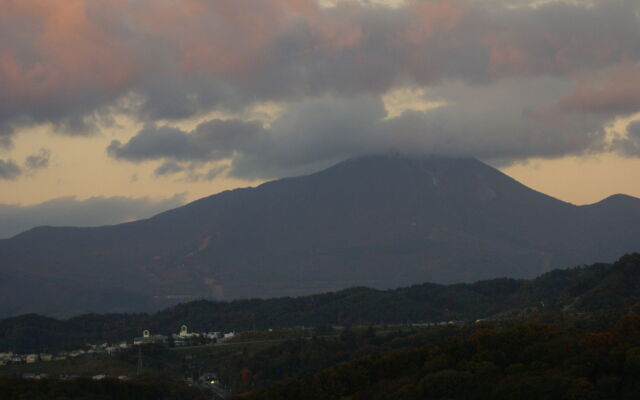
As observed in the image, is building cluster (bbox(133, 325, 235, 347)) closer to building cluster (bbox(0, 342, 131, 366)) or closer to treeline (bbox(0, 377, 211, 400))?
building cluster (bbox(0, 342, 131, 366))

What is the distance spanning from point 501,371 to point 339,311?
10465 cm

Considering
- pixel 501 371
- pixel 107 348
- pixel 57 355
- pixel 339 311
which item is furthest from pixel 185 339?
pixel 501 371

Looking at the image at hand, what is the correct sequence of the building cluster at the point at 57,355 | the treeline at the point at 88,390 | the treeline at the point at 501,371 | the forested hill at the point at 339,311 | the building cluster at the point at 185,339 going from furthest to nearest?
the forested hill at the point at 339,311
the building cluster at the point at 185,339
the building cluster at the point at 57,355
the treeline at the point at 88,390
the treeline at the point at 501,371

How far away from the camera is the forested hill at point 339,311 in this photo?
153 metres

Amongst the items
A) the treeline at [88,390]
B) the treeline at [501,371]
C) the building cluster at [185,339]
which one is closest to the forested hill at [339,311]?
the building cluster at [185,339]

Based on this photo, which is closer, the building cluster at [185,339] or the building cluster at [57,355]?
the building cluster at [57,355]

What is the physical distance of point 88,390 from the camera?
8156 centimetres

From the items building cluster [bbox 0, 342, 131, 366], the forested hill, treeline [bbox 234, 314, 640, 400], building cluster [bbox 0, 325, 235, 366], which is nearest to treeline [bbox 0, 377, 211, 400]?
treeline [bbox 234, 314, 640, 400]

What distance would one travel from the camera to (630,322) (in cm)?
7450

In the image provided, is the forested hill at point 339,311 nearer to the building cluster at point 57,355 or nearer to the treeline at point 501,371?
the building cluster at point 57,355

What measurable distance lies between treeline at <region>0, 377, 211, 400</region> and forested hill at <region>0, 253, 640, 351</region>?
6208 cm

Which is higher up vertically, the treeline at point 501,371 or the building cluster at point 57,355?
the building cluster at point 57,355

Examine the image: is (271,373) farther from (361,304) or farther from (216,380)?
(361,304)

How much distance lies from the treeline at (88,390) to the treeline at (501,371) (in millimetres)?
10805
